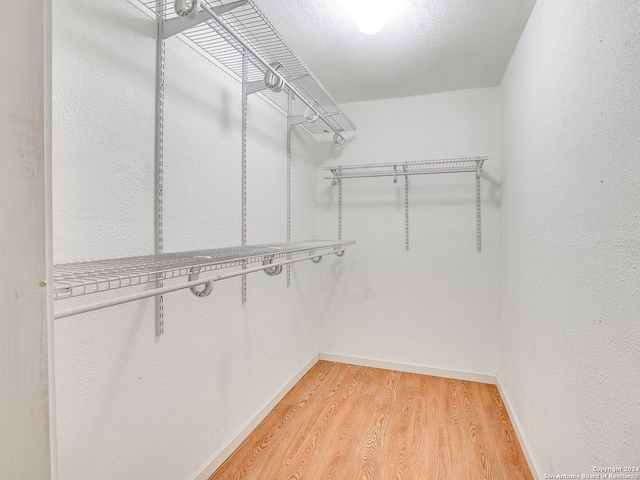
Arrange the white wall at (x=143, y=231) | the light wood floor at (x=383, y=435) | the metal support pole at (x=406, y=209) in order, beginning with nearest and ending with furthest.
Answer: the white wall at (x=143, y=231) < the light wood floor at (x=383, y=435) < the metal support pole at (x=406, y=209)

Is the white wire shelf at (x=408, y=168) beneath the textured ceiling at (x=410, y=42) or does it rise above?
beneath

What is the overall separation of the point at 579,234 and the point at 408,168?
1.56 m

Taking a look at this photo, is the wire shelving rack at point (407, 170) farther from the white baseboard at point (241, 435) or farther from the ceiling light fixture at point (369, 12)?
the white baseboard at point (241, 435)

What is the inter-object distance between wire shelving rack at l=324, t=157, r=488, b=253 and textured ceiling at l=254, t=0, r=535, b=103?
1.73ft

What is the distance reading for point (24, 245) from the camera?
0.99 feet

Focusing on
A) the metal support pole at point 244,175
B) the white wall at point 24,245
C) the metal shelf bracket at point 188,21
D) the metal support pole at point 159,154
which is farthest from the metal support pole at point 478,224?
the white wall at point 24,245

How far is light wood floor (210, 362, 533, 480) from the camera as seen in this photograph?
1481 mm

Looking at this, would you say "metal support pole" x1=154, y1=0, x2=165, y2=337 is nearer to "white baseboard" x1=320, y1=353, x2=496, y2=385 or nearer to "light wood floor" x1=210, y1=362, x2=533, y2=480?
A: "light wood floor" x1=210, y1=362, x2=533, y2=480

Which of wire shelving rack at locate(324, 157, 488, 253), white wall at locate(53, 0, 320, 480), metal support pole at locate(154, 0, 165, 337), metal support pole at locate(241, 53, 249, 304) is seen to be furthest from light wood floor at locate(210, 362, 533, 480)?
wire shelving rack at locate(324, 157, 488, 253)

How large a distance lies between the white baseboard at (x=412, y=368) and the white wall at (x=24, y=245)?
2.45m

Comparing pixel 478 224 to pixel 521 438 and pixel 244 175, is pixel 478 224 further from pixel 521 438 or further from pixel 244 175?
pixel 244 175

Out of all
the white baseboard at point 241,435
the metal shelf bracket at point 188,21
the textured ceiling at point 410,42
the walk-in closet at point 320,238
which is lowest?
the white baseboard at point 241,435

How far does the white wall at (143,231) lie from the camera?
92 centimetres

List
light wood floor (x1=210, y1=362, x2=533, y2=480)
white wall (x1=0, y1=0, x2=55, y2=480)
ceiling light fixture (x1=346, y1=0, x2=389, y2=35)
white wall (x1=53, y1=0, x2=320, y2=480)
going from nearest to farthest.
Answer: white wall (x1=0, y1=0, x2=55, y2=480), white wall (x1=53, y1=0, x2=320, y2=480), ceiling light fixture (x1=346, y1=0, x2=389, y2=35), light wood floor (x1=210, y1=362, x2=533, y2=480)
